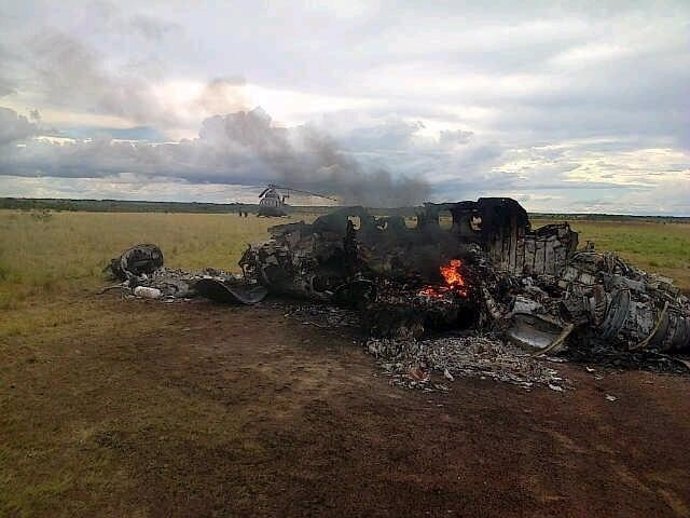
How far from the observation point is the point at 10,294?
13992 mm

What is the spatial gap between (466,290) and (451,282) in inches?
16.1

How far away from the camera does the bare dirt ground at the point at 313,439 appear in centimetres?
507

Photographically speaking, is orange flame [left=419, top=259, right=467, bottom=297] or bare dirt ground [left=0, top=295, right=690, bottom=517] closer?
bare dirt ground [left=0, top=295, right=690, bottom=517]

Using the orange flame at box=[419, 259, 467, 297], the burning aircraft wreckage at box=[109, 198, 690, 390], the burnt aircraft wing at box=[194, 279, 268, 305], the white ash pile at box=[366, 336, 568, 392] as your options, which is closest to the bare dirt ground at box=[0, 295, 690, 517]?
the white ash pile at box=[366, 336, 568, 392]

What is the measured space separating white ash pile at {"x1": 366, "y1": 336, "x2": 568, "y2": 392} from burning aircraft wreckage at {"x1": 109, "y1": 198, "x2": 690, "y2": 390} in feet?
0.11

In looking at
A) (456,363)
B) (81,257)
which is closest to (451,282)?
(456,363)

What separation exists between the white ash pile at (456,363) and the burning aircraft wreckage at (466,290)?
34mm

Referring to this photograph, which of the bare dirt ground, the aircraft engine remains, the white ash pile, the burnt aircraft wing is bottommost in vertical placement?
the bare dirt ground

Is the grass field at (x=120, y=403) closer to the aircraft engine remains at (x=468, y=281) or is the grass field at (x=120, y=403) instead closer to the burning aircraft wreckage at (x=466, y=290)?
the burning aircraft wreckage at (x=466, y=290)

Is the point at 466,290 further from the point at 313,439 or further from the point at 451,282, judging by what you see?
the point at 313,439

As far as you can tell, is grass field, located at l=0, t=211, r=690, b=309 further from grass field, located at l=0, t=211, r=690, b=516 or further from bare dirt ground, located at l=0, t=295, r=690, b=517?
bare dirt ground, located at l=0, t=295, r=690, b=517

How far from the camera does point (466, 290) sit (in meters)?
11.6

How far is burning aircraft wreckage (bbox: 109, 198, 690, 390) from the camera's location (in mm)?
9953

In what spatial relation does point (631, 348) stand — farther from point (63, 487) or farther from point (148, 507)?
point (63, 487)
